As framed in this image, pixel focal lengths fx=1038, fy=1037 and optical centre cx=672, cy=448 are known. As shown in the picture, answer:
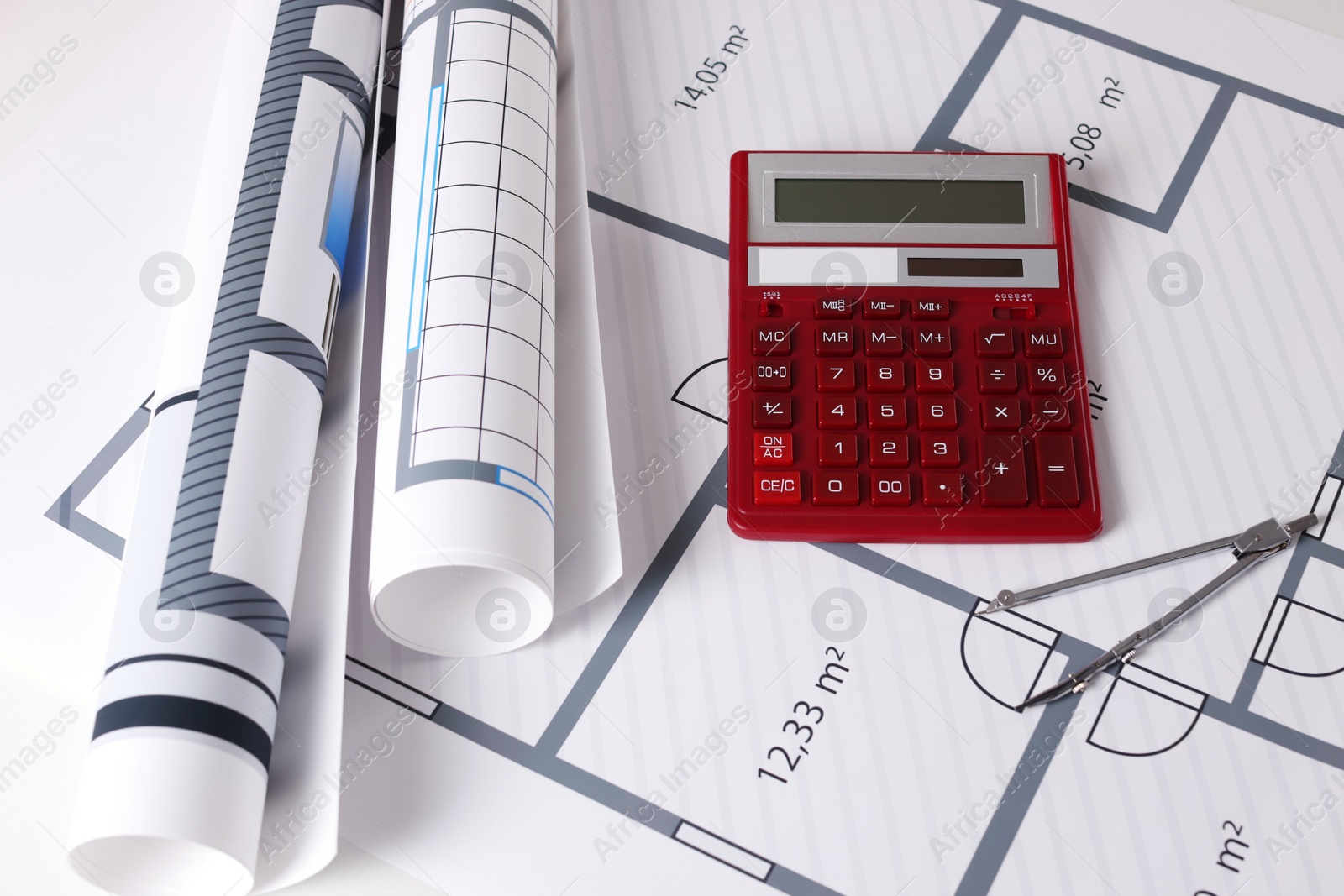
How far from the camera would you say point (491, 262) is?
1.58 feet

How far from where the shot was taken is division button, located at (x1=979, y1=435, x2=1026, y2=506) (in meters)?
0.48

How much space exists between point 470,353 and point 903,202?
9.8 inches

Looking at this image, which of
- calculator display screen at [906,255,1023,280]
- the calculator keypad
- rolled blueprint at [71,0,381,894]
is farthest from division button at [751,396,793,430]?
rolled blueprint at [71,0,381,894]

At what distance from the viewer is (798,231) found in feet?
1.80

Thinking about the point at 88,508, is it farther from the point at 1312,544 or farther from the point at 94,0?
the point at 1312,544

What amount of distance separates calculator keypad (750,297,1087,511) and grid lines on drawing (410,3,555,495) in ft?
0.37

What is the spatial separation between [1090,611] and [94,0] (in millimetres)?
722

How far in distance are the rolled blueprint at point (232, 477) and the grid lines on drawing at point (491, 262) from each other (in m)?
0.07

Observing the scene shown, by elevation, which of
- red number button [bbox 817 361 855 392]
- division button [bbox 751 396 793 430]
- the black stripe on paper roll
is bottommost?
the black stripe on paper roll

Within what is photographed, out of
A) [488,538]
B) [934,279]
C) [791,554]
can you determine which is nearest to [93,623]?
[488,538]

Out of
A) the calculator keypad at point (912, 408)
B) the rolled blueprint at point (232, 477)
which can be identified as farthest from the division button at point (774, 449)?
the rolled blueprint at point (232, 477)

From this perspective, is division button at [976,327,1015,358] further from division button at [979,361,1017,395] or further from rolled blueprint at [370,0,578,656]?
rolled blueprint at [370,0,578,656]

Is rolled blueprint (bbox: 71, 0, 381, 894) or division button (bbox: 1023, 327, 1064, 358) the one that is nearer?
rolled blueprint (bbox: 71, 0, 381, 894)

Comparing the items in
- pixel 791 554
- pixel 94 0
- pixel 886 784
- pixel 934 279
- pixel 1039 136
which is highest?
pixel 94 0
